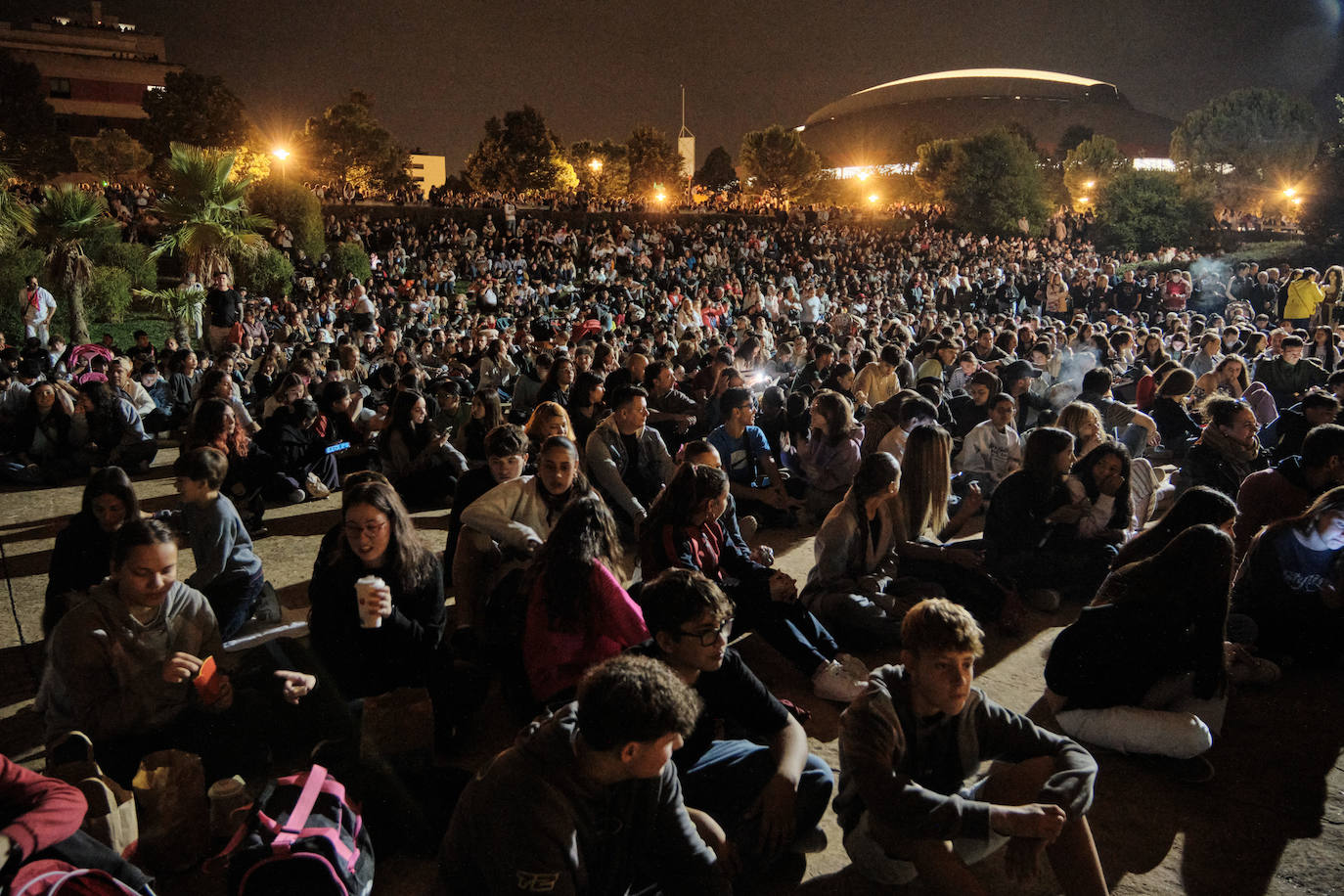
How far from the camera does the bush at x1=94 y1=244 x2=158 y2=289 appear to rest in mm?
18719

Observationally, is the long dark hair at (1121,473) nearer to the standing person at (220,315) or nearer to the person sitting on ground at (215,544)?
the person sitting on ground at (215,544)

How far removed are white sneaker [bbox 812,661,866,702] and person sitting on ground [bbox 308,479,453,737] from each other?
1703 mm

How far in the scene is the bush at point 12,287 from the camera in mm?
15031

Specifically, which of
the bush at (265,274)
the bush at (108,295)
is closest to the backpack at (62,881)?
the bush at (265,274)

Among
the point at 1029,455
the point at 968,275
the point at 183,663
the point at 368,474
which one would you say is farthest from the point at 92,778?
the point at 968,275

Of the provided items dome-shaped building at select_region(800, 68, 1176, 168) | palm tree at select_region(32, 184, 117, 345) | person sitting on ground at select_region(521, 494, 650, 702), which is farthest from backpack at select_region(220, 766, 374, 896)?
dome-shaped building at select_region(800, 68, 1176, 168)

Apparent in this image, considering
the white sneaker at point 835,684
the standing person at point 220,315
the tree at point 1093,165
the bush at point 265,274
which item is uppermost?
the tree at point 1093,165

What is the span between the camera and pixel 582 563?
10.9 feet

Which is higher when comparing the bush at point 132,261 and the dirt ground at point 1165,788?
the bush at point 132,261

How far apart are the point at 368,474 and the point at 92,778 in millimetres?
1737

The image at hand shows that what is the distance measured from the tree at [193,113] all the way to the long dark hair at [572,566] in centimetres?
4869

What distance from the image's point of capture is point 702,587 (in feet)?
9.29

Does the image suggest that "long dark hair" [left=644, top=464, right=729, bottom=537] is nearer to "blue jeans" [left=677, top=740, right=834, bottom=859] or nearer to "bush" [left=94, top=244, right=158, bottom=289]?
"blue jeans" [left=677, top=740, right=834, bottom=859]

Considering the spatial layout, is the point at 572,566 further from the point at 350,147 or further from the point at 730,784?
the point at 350,147
